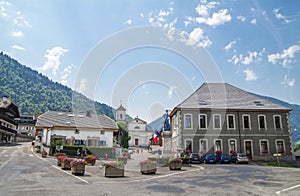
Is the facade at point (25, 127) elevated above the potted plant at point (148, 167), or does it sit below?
above

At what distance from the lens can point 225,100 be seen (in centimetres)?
3488

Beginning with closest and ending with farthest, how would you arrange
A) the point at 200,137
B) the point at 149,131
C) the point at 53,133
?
the point at 200,137 < the point at 53,133 < the point at 149,131

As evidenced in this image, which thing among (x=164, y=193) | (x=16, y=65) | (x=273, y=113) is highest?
(x=16, y=65)

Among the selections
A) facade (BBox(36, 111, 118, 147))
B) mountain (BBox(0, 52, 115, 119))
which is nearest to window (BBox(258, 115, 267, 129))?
facade (BBox(36, 111, 118, 147))

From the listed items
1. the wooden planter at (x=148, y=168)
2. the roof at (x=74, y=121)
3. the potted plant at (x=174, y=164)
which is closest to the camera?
the wooden planter at (x=148, y=168)

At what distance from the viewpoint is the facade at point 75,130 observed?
117 feet

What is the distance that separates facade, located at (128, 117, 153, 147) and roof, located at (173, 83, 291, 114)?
42.2 metres

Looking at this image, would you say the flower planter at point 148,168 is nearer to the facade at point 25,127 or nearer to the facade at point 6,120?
the facade at point 6,120

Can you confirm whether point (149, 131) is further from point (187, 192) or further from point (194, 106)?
point (187, 192)

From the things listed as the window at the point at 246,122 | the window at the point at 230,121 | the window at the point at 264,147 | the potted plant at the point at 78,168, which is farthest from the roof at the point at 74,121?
the potted plant at the point at 78,168

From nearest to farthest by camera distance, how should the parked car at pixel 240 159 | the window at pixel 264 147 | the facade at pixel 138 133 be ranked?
the parked car at pixel 240 159 → the window at pixel 264 147 → the facade at pixel 138 133

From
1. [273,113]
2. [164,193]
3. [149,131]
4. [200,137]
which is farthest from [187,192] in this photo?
[149,131]

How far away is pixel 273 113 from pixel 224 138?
7573mm

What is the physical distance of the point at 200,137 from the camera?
31719 millimetres
